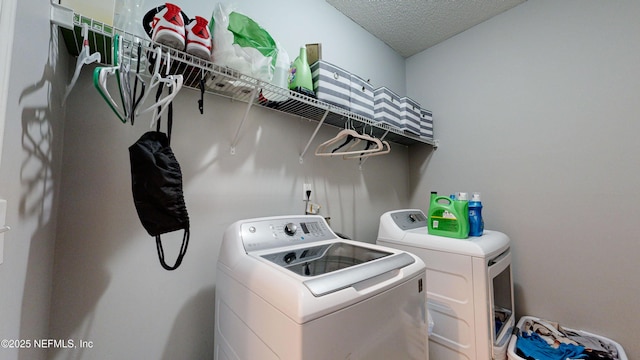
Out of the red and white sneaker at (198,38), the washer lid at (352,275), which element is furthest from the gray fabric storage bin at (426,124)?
the red and white sneaker at (198,38)

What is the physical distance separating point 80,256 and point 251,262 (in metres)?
0.70

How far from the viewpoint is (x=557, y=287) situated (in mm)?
1672

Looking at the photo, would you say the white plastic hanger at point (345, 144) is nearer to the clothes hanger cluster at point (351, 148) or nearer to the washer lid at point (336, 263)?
the clothes hanger cluster at point (351, 148)

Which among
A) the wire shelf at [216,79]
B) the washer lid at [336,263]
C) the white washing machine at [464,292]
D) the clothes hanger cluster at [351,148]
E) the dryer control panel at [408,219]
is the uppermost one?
the wire shelf at [216,79]

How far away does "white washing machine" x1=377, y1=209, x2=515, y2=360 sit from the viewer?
4.06 ft

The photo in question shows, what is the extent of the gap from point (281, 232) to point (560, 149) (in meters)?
2.06

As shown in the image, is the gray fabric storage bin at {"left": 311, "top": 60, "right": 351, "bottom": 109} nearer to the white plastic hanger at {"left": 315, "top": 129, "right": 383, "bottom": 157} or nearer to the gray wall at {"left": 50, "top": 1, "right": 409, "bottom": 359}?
the white plastic hanger at {"left": 315, "top": 129, "right": 383, "bottom": 157}

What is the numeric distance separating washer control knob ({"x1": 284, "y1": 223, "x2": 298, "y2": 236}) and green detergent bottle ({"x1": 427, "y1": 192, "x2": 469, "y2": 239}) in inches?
36.6

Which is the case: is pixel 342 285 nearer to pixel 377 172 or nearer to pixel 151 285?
pixel 151 285

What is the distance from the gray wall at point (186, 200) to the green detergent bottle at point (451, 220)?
0.72 meters

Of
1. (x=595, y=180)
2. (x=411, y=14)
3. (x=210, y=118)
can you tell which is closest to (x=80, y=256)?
(x=210, y=118)

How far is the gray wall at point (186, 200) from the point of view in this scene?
0.94 m

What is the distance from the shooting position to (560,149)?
1704mm

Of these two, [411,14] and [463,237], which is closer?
[463,237]
